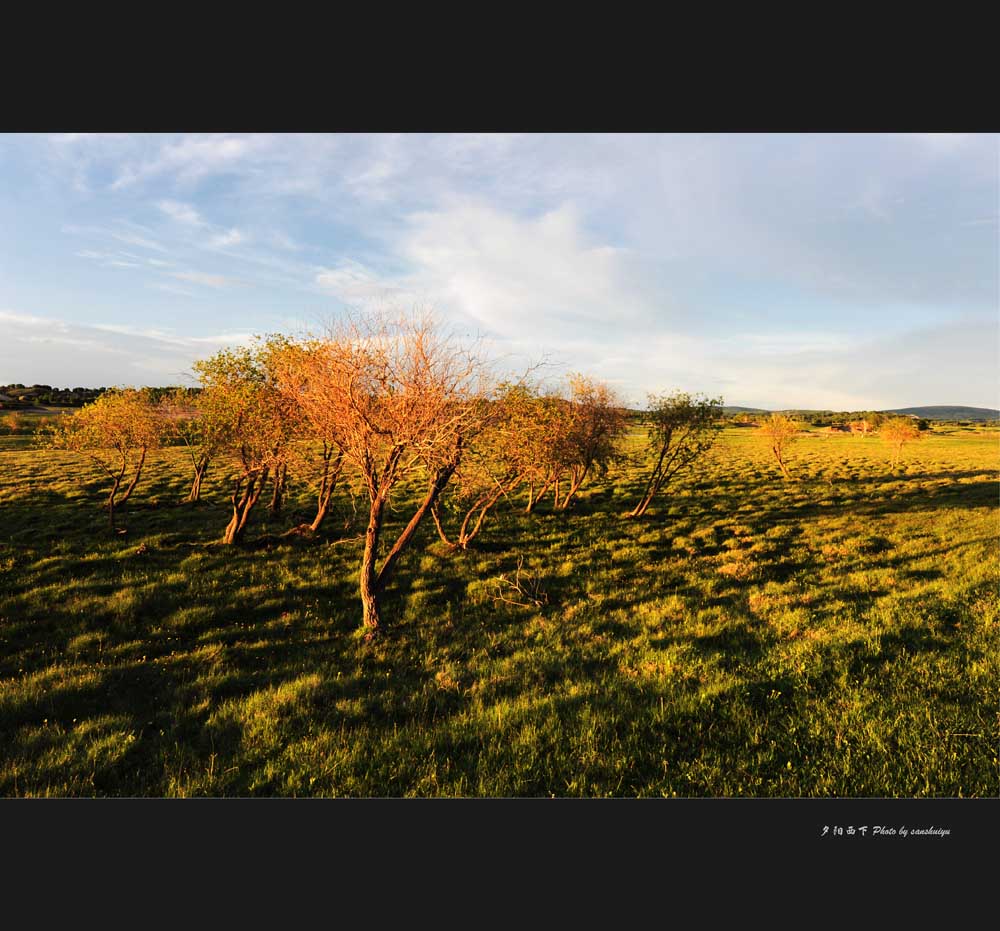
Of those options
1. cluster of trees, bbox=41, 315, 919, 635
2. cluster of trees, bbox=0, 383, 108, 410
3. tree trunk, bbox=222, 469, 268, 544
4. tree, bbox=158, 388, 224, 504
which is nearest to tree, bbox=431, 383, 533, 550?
cluster of trees, bbox=41, 315, 919, 635

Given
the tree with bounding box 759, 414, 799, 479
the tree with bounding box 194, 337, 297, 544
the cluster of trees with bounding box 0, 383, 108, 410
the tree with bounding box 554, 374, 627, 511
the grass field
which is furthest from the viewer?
the cluster of trees with bounding box 0, 383, 108, 410

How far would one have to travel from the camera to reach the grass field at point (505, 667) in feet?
18.2

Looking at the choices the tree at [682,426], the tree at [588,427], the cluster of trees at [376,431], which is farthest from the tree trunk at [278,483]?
the tree at [682,426]

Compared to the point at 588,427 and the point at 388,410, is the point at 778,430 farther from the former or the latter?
the point at 388,410

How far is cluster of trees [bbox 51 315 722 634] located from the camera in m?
9.91

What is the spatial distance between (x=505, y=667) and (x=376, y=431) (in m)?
6.11

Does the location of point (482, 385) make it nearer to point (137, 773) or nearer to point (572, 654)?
point (572, 654)

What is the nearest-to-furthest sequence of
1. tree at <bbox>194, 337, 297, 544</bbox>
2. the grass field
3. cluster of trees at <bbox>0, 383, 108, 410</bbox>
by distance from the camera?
the grass field
tree at <bbox>194, 337, 297, 544</bbox>
cluster of trees at <bbox>0, 383, 108, 410</bbox>

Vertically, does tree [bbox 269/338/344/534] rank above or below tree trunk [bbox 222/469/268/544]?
above

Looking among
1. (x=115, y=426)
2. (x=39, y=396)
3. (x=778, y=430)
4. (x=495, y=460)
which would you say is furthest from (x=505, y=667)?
(x=39, y=396)

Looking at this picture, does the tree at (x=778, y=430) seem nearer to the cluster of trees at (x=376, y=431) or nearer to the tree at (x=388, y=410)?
the cluster of trees at (x=376, y=431)

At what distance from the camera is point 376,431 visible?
10.0m

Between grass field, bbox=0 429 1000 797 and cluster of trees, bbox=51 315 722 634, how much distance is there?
2.43 m

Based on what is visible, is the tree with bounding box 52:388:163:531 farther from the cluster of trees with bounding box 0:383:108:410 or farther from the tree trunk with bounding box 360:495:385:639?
the cluster of trees with bounding box 0:383:108:410
